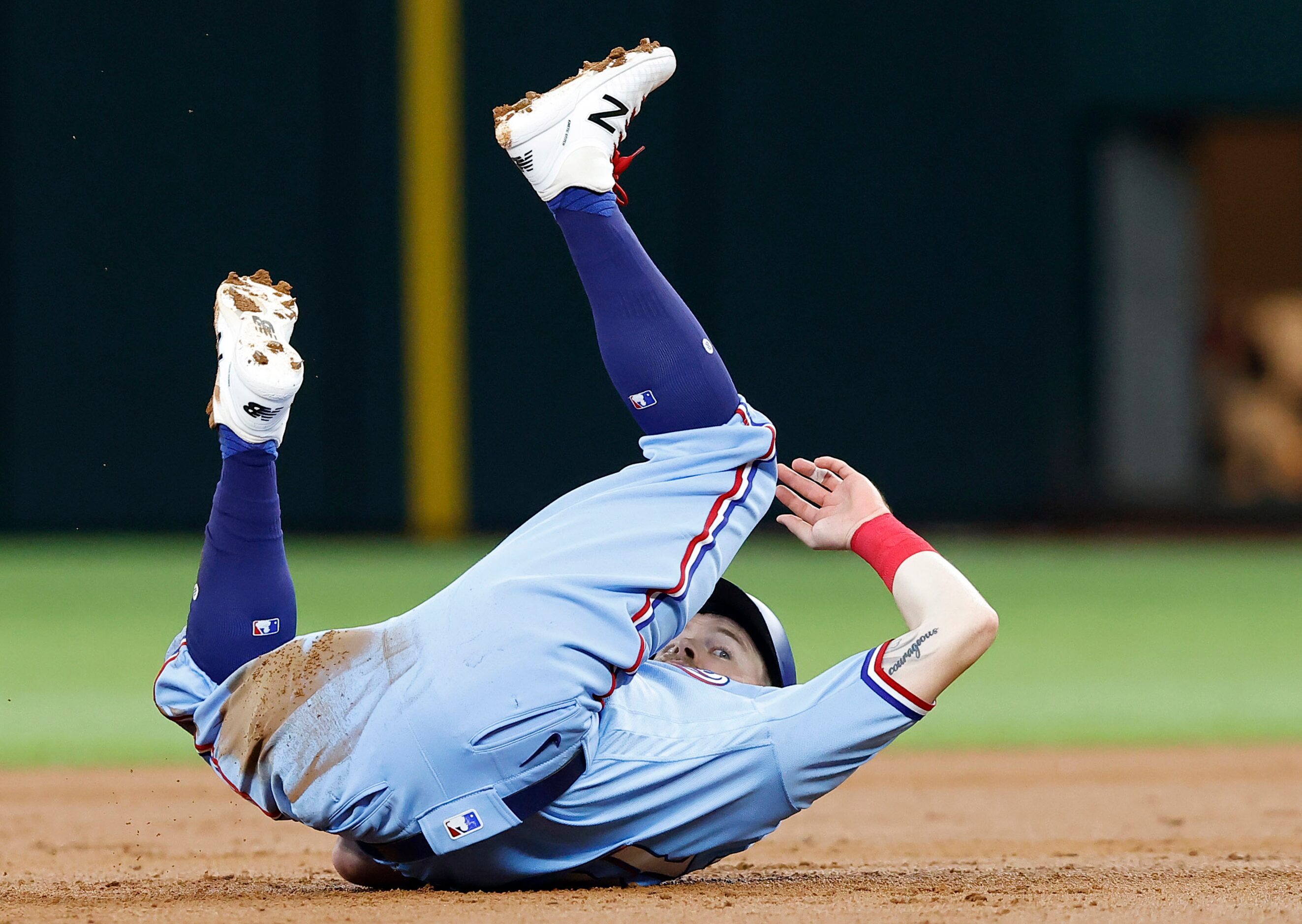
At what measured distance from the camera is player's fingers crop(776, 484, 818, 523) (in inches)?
110

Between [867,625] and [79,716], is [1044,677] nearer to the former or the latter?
[867,625]

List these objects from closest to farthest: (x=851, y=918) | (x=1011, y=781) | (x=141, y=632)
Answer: (x=851, y=918) < (x=1011, y=781) < (x=141, y=632)

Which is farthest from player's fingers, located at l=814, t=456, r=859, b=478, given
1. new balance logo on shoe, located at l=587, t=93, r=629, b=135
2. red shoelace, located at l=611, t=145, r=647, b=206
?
new balance logo on shoe, located at l=587, t=93, r=629, b=135

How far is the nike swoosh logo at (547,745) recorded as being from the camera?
2.46m

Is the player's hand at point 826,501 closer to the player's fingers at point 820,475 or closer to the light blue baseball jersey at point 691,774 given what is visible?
the player's fingers at point 820,475

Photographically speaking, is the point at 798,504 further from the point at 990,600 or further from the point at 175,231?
the point at 175,231

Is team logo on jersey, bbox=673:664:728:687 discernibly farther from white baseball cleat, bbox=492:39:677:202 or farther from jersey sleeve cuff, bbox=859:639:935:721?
white baseball cleat, bbox=492:39:677:202

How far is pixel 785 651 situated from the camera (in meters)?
3.00

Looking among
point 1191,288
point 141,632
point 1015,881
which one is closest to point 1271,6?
point 1191,288

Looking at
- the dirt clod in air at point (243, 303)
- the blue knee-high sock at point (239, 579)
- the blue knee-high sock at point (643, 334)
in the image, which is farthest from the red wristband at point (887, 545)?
the dirt clod in air at point (243, 303)

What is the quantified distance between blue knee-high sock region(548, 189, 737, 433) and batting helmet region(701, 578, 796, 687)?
441 millimetres

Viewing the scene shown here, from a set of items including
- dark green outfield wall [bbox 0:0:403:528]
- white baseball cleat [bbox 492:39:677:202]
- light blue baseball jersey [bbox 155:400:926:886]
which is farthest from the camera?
dark green outfield wall [bbox 0:0:403:528]

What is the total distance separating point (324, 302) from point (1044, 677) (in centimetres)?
622

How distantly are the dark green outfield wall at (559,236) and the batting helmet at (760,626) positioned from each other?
8158mm
